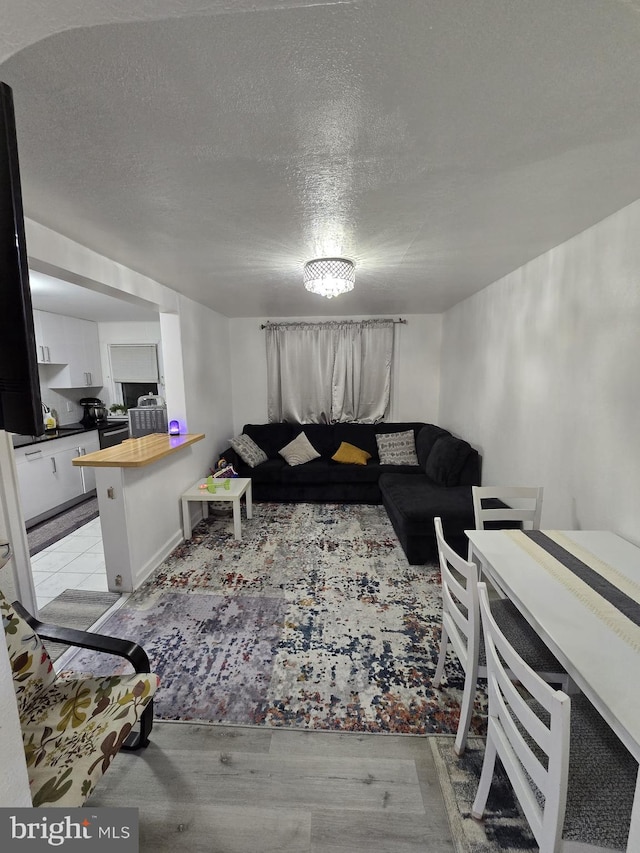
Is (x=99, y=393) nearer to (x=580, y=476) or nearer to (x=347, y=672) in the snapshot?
(x=347, y=672)

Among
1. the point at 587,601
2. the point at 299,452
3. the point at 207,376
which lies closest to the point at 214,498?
the point at 299,452

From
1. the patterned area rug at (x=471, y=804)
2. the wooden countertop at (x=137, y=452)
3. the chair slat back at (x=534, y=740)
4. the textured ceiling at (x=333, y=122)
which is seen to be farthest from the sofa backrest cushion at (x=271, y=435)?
the chair slat back at (x=534, y=740)

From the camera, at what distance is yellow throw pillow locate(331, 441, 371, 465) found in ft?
14.1

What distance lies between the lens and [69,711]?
1269 millimetres

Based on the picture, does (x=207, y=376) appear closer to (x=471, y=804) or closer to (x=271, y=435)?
(x=271, y=435)

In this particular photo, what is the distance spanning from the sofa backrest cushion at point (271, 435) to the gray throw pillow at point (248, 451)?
0.20 meters

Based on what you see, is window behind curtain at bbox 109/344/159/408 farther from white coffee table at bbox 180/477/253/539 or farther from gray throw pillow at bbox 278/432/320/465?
white coffee table at bbox 180/477/253/539

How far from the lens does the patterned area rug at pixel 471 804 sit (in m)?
1.16

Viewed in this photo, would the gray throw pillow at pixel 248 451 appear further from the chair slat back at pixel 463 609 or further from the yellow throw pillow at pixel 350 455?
the chair slat back at pixel 463 609

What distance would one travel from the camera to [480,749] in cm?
145

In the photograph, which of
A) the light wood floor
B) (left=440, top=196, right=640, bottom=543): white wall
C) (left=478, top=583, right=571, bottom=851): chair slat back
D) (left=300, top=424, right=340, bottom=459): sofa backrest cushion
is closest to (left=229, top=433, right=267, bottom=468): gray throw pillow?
(left=300, top=424, right=340, bottom=459): sofa backrest cushion

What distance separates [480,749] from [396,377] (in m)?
3.95

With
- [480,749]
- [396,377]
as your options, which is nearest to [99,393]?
[396,377]

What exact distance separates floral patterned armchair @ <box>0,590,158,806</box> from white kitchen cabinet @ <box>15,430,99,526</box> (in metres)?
2.51
